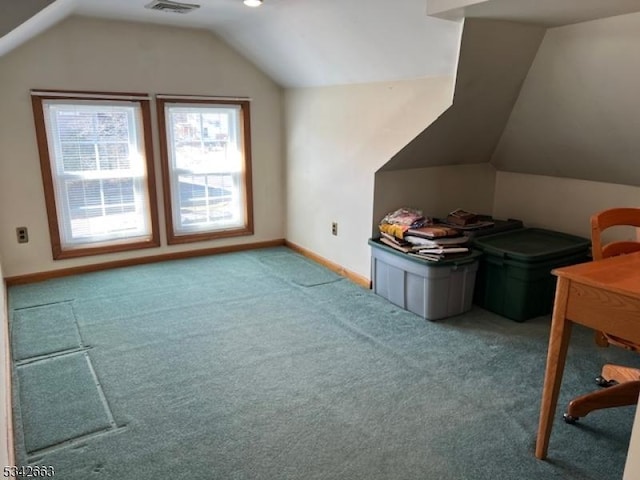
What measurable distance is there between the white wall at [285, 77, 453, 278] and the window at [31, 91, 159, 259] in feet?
4.49

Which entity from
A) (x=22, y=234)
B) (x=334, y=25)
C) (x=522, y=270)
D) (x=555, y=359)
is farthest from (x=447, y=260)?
(x=22, y=234)

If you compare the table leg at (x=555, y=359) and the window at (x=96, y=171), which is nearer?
the table leg at (x=555, y=359)

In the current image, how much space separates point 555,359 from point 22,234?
3864 mm

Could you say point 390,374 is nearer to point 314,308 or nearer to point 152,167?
point 314,308

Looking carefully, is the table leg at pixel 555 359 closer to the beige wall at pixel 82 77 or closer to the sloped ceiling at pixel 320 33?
the sloped ceiling at pixel 320 33

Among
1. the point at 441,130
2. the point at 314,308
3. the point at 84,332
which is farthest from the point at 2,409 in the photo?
the point at 441,130

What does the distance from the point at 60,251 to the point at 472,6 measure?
3588 mm

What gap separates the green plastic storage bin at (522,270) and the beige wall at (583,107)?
58cm

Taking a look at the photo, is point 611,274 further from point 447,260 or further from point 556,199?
point 556,199

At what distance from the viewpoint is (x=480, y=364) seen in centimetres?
262

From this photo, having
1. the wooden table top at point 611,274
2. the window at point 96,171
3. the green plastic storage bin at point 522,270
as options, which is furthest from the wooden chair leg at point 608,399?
the window at point 96,171

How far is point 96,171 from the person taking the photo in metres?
3.99

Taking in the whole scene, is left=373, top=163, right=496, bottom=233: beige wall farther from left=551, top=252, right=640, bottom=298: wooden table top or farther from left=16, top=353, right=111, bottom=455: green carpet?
left=16, top=353, right=111, bottom=455: green carpet

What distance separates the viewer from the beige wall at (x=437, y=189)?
3.64 meters
